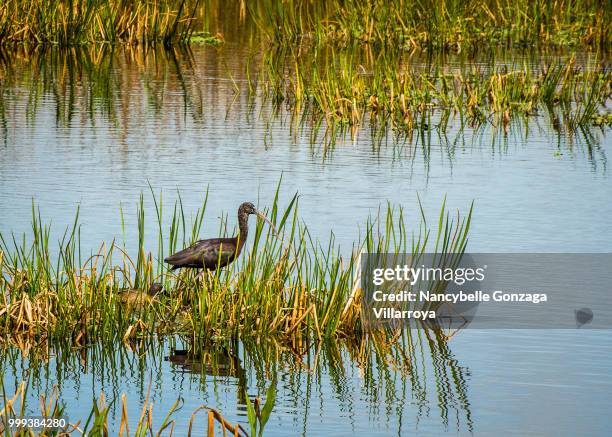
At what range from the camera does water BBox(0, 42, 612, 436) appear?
8.30 metres

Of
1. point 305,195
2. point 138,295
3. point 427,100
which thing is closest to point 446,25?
point 427,100

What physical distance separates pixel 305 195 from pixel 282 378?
5346 millimetres

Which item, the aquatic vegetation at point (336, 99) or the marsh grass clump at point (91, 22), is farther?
the marsh grass clump at point (91, 22)

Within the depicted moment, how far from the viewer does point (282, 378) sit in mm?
8766

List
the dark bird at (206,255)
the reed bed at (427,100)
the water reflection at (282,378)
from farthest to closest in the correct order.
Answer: the reed bed at (427,100), the dark bird at (206,255), the water reflection at (282,378)

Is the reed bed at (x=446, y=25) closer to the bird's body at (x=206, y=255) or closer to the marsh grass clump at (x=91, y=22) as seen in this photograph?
the marsh grass clump at (x=91, y=22)

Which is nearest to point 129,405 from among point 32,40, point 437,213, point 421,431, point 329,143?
point 421,431

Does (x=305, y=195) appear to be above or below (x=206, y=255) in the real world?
below

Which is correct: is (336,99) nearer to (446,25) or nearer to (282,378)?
(446,25)

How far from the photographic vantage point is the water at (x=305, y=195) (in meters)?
8.30

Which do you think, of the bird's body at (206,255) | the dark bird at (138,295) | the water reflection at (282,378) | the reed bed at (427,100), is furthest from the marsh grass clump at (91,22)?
the water reflection at (282,378)

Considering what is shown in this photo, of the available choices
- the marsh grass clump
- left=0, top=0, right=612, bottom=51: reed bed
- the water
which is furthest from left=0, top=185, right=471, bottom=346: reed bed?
left=0, top=0, right=612, bottom=51: reed bed

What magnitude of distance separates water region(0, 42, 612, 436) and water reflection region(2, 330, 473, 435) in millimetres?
18

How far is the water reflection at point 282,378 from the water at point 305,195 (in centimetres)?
2
